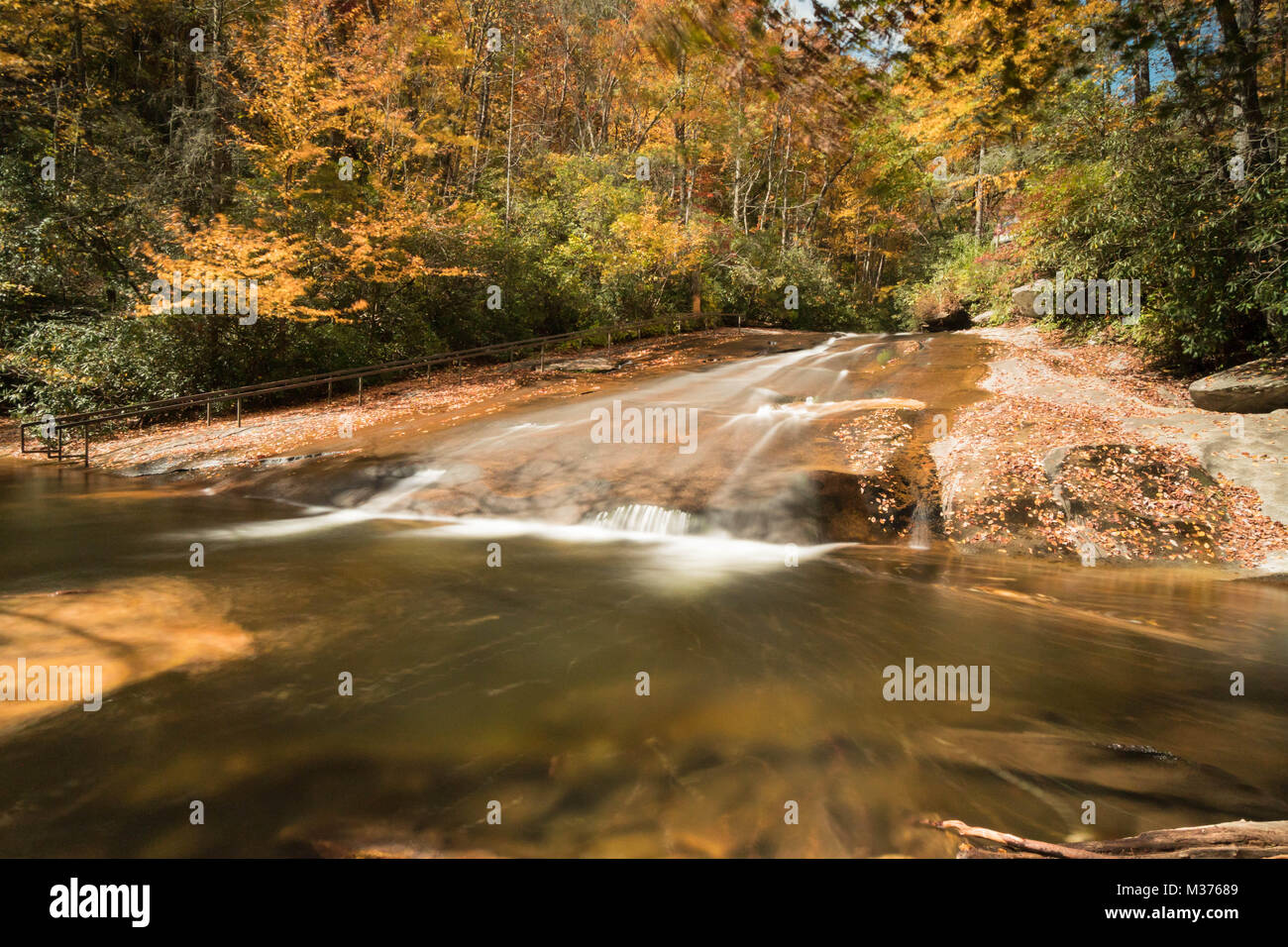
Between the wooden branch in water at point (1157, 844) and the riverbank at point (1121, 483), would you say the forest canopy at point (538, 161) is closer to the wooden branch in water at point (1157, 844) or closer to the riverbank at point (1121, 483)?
the riverbank at point (1121, 483)

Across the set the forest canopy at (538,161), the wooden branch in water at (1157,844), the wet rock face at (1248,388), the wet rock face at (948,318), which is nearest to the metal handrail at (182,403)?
the forest canopy at (538,161)

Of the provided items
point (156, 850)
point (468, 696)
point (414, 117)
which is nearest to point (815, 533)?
point (468, 696)

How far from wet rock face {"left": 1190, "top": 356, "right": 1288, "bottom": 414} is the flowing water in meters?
5.00

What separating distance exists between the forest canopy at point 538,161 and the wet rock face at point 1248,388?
0.64 metres

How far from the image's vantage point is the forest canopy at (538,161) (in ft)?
14.3

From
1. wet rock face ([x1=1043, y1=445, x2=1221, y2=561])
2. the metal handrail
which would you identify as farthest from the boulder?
the metal handrail

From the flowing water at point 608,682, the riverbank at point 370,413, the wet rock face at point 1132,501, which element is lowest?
the flowing water at point 608,682

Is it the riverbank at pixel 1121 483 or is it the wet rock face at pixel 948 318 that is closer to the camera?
the riverbank at pixel 1121 483

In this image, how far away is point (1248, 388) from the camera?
32.7 feet

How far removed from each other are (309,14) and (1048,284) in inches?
955

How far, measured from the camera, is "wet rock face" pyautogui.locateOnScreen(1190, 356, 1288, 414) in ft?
32.0

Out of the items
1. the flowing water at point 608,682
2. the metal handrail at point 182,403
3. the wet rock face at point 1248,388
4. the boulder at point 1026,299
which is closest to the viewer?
the flowing water at point 608,682

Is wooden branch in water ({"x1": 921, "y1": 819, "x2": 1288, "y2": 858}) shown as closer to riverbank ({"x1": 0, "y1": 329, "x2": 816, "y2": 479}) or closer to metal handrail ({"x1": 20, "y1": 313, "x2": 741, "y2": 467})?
riverbank ({"x1": 0, "y1": 329, "x2": 816, "y2": 479})
